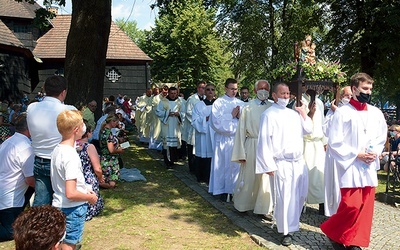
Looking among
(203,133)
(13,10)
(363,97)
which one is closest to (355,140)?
(363,97)

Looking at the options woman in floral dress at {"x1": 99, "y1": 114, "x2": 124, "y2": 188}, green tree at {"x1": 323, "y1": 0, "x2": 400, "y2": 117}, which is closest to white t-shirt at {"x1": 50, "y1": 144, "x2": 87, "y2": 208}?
woman in floral dress at {"x1": 99, "y1": 114, "x2": 124, "y2": 188}

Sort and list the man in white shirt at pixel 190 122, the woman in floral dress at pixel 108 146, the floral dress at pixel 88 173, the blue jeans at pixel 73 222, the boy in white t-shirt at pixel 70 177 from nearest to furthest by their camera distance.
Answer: the boy in white t-shirt at pixel 70 177, the blue jeans at pixel 73 222, the floral dress at pixel 88 173, the woman in floral dress at pixel 108 146, the man in white shirt at pixel 190 122

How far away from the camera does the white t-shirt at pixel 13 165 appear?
17.4 ft

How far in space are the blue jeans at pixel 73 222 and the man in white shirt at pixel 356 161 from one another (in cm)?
279

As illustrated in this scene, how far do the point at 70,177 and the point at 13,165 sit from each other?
210 centimetres

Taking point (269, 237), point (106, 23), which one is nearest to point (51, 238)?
point (269, 237)

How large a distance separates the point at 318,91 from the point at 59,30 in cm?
2751

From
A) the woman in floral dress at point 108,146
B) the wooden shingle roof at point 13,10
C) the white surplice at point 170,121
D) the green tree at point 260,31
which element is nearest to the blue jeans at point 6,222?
the woman in floral dress at point 108,146

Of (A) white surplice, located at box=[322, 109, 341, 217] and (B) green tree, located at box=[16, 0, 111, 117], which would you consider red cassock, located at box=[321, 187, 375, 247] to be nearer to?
(A) white surplice, located at box=[322, 109, 341, 217]

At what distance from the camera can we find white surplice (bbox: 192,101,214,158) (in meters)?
8.64

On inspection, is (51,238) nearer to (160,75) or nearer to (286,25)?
(286,25)

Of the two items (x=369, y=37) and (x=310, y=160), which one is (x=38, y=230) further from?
(x=369, y=37)

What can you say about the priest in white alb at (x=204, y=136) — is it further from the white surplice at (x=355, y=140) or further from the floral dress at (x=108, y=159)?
the white surplice at (x=355, y=140)

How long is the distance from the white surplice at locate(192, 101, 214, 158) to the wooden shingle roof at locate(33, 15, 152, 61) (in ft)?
68.9
